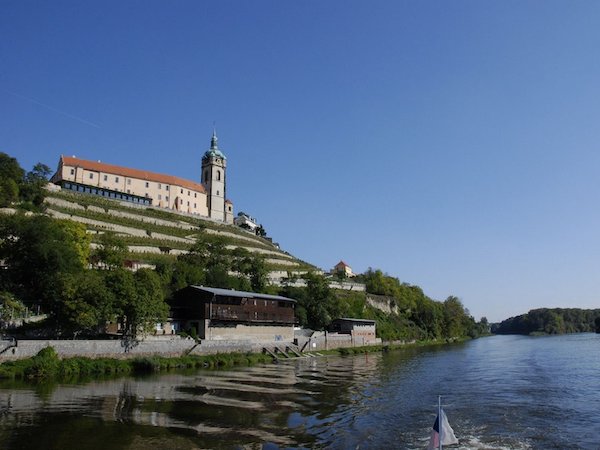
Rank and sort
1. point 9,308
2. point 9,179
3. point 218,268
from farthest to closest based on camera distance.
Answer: point 9,179, point 218,268, point 9,308

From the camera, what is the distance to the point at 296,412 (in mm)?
26734

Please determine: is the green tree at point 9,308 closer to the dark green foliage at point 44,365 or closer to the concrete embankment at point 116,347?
the concrete embankment at point 116,347

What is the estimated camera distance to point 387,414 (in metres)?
27.0

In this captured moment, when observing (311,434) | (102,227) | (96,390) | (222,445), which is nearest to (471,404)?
(311,434)

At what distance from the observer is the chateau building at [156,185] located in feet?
332

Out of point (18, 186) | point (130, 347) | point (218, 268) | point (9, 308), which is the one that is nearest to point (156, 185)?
point (18, 186)

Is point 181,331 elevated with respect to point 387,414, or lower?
elevated

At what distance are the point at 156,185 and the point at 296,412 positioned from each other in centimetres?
9575

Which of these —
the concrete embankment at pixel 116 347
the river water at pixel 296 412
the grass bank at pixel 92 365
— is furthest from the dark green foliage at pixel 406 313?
the river water at pixel 296 412

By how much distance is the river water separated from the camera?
2084cm

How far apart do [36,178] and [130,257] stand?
27.9 metres

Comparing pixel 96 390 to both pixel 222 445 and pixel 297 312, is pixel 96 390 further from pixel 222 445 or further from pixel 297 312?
pixel 297 312

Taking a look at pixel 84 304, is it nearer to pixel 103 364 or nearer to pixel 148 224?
pixel 103 364

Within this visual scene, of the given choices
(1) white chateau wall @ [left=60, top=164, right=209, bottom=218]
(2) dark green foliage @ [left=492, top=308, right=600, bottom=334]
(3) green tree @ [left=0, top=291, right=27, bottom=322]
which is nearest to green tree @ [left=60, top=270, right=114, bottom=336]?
(3) green tree @ [left=0, top=291, right=27, bottom=322]
